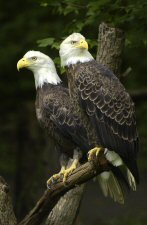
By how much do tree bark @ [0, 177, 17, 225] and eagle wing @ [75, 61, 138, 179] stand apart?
956 millimetres

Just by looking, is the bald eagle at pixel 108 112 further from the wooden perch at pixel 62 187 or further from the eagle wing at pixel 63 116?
the eagle wing at pixel 63 116

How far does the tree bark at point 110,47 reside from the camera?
8578 millimetres

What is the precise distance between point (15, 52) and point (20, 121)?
115 centimetres

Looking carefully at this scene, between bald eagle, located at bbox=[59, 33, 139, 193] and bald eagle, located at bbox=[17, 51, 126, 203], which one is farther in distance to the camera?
bald eagle, located at bbox=[17, 51, 126, 203]

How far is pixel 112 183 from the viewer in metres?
8.16

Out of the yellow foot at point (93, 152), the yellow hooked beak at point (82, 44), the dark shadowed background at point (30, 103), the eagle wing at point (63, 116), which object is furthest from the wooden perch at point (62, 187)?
the dark shadowed background at point (30, 103)

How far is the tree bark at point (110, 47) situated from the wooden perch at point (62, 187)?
1.48 meters

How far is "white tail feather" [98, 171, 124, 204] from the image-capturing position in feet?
26.6

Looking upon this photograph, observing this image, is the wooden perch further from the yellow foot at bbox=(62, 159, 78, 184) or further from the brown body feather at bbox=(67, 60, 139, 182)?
the brown body feather at bbox=(67, 60, 139, 182)

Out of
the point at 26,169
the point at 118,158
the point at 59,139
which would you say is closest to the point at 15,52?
the point at 26,169

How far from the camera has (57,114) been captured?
822 centimetres

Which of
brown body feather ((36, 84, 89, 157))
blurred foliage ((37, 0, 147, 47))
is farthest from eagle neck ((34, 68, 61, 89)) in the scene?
blurred foliage ((37, 0, 147, 47))

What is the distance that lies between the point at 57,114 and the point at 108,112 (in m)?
0.78

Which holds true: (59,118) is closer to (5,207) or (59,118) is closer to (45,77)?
(45,77)
